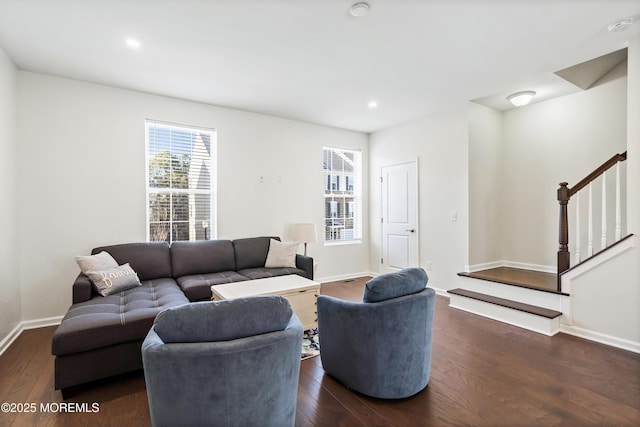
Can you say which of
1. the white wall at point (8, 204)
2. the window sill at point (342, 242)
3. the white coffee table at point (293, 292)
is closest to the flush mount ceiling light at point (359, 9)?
the white coffee table at point (293, 292)

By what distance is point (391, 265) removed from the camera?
5.52 meters

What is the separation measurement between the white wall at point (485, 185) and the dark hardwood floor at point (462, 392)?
1783 millimetres

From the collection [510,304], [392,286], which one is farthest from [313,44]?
[510,304]

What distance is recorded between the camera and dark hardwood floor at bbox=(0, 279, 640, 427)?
6.15 feet

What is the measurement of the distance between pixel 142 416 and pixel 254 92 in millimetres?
3459

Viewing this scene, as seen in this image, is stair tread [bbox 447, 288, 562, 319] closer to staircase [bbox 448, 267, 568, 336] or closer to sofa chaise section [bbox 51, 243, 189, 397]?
staircase [bbox 448, 267, 568, 336]

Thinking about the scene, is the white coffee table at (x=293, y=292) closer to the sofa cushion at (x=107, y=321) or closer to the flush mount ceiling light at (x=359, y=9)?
the sofa cushion at (x=107, y=321)

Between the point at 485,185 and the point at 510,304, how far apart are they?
6.15 ft

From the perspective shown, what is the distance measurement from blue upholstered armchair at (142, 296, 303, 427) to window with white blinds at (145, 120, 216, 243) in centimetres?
295

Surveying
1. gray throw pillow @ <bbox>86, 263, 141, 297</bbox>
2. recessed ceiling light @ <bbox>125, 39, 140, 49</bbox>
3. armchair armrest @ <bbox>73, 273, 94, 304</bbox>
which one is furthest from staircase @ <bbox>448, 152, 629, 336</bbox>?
recessed ceiling light @ <bbox>125, 39, 140, 49</bbox>

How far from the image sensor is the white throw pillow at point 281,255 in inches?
166

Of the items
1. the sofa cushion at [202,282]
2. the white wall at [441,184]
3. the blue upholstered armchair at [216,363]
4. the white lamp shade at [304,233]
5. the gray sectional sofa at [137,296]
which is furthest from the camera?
the white lamp shade at [304,233]

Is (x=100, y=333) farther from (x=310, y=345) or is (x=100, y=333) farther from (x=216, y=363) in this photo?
(x=310, y=345)

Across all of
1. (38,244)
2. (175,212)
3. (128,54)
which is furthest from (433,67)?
(38,244)
